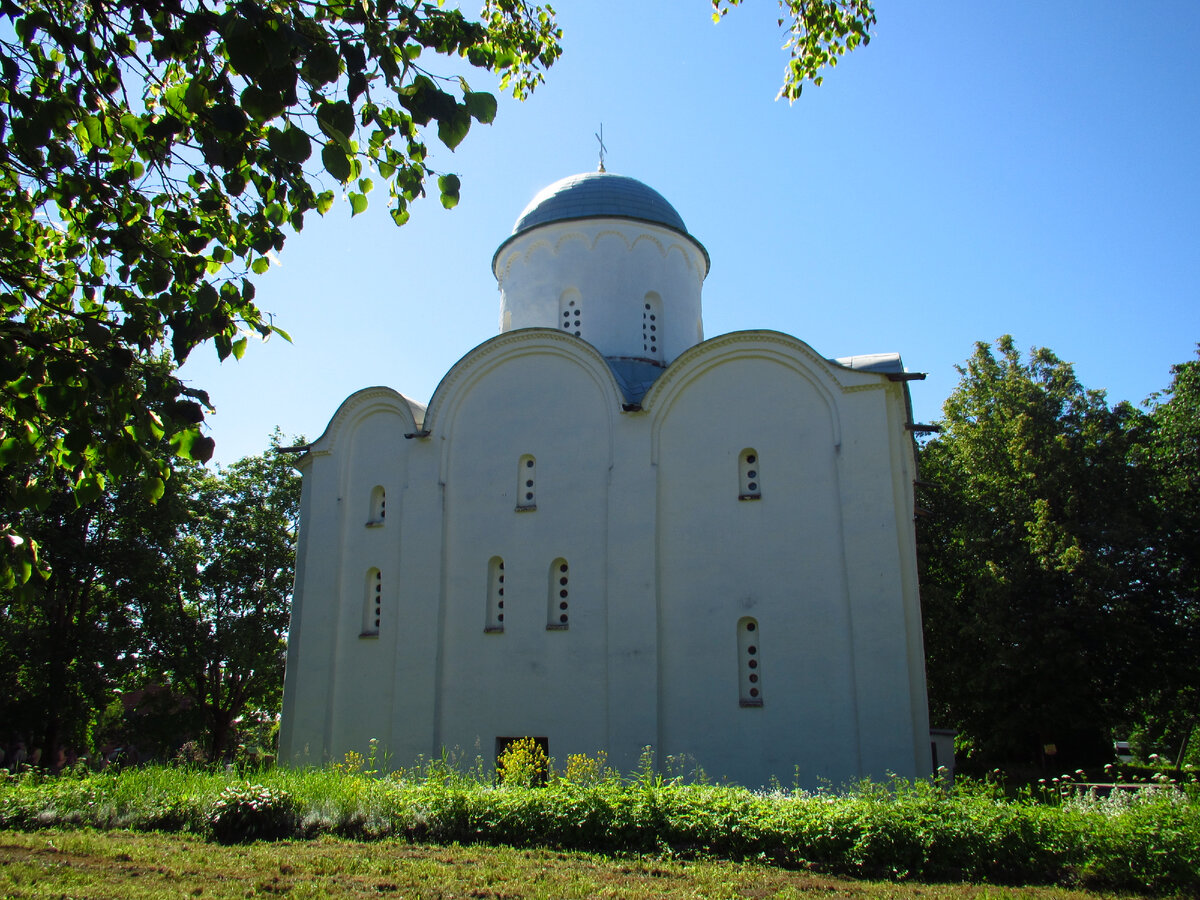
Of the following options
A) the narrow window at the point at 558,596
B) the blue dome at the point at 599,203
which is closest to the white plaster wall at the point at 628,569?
the narrow window at the point at 558,596

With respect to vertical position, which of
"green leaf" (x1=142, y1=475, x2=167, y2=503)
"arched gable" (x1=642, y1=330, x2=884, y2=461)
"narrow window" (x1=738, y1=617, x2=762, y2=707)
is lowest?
"narrow window" (x1=738, y1=617, x2=762, y2=707)

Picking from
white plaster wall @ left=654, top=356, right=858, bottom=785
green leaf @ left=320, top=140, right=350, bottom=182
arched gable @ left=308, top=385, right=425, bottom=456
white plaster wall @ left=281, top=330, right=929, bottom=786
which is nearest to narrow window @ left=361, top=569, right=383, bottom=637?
white plaster wall @ left=281, top=330, right=929, bottom=786

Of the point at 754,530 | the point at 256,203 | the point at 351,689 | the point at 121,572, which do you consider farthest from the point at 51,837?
the point at 121,572

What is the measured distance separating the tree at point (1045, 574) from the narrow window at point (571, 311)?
8.77 metres

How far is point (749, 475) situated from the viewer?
12984 mm

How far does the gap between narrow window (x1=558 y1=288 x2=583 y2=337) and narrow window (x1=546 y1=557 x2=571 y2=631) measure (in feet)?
15.7

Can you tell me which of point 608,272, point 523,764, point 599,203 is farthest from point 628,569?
point 599,203

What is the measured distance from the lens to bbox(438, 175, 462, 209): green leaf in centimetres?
419

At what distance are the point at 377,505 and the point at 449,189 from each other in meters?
12.0

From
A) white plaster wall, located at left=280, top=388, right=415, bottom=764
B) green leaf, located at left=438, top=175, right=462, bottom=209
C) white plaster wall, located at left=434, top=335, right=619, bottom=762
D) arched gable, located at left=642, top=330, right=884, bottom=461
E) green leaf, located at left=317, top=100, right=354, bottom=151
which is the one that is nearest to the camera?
green leaf, located at left=317, top=100, right=354, bottom=151

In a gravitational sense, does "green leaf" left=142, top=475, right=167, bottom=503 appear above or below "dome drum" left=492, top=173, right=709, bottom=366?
below

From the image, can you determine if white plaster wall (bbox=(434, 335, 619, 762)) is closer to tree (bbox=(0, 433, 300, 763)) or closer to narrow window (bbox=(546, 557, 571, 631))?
narrow window (bbox=(546, 557, 571, 631))

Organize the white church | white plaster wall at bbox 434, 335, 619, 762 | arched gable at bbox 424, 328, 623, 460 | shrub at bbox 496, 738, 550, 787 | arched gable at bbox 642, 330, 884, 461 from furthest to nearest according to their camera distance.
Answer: arched gable at bbox 424, 328, 623, 460 → white plaster wall at bbox 434, 335, 619, 762 → arched gable at bbox 642, 330, 884, 461 → the white church → shrub at bbox 496, 738, 550, 787

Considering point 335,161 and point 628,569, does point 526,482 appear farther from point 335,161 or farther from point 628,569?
point 335,161
